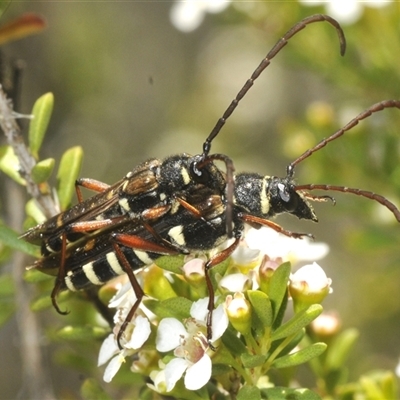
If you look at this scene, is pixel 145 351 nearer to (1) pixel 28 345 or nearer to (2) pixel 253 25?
(1) pixel 28 345

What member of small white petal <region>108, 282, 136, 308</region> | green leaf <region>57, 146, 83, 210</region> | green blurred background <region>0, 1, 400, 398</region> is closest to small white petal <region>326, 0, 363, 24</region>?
green blurred background <region>0, 1, 400, 398</region>

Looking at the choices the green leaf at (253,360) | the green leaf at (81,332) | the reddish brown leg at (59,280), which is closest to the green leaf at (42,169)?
the reddish brown leg at (59,280)

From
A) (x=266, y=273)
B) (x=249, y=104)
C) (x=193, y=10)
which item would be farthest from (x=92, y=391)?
(x=249, y=104)

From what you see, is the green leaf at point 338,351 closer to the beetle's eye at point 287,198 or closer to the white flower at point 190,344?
the beetle's eye at point 287,198

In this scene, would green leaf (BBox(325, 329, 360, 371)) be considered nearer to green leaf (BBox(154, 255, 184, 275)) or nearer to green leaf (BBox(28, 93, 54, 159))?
green leaf (BBox(154, 255, 184, 275))

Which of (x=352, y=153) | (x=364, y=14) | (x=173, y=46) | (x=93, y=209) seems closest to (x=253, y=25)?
(x=364, y=14)

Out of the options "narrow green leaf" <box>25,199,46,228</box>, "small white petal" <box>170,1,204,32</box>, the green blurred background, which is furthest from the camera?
"small white petal" <box>170,1,204,32</box>
